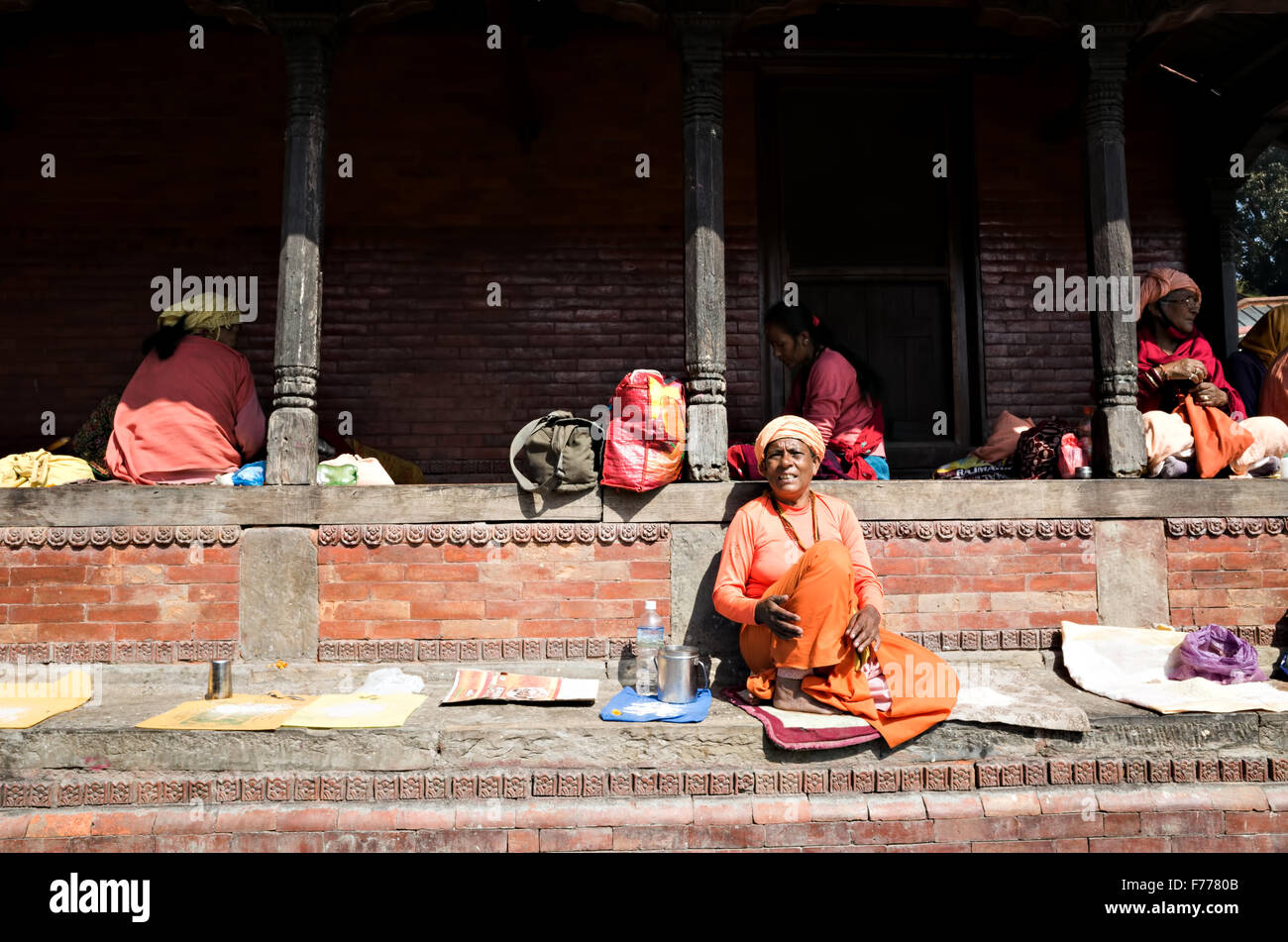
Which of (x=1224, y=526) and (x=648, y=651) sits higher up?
(x=1224, y=526)

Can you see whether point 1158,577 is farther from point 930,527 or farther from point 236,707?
point 236,707

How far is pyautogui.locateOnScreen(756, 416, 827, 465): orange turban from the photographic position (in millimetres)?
4133

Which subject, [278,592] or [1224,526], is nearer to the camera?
[278,592]

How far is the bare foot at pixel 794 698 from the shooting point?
12.4 ft

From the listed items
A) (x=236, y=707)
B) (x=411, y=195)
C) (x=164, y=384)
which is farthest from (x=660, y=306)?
(x=236, y=707)

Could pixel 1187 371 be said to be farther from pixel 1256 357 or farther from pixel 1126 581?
pixel 1126 581

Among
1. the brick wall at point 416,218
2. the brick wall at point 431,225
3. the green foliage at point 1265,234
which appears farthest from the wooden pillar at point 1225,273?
the green foliage at point 1265,234

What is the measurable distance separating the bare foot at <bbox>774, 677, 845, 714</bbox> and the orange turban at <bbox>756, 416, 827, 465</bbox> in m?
1.04

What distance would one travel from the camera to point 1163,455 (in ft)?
15.4

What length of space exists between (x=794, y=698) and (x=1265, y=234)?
30488 millimetres

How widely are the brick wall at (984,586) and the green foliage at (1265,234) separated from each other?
27590mm

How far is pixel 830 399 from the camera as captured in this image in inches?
188

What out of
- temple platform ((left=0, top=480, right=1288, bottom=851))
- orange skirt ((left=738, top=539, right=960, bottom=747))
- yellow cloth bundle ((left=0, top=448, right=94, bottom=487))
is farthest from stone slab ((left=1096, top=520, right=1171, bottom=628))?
yellow cloth bundle ((left=0, top=448, right=94, bottom=487))

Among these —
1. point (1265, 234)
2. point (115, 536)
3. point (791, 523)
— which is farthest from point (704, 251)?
point (1265, 234)
